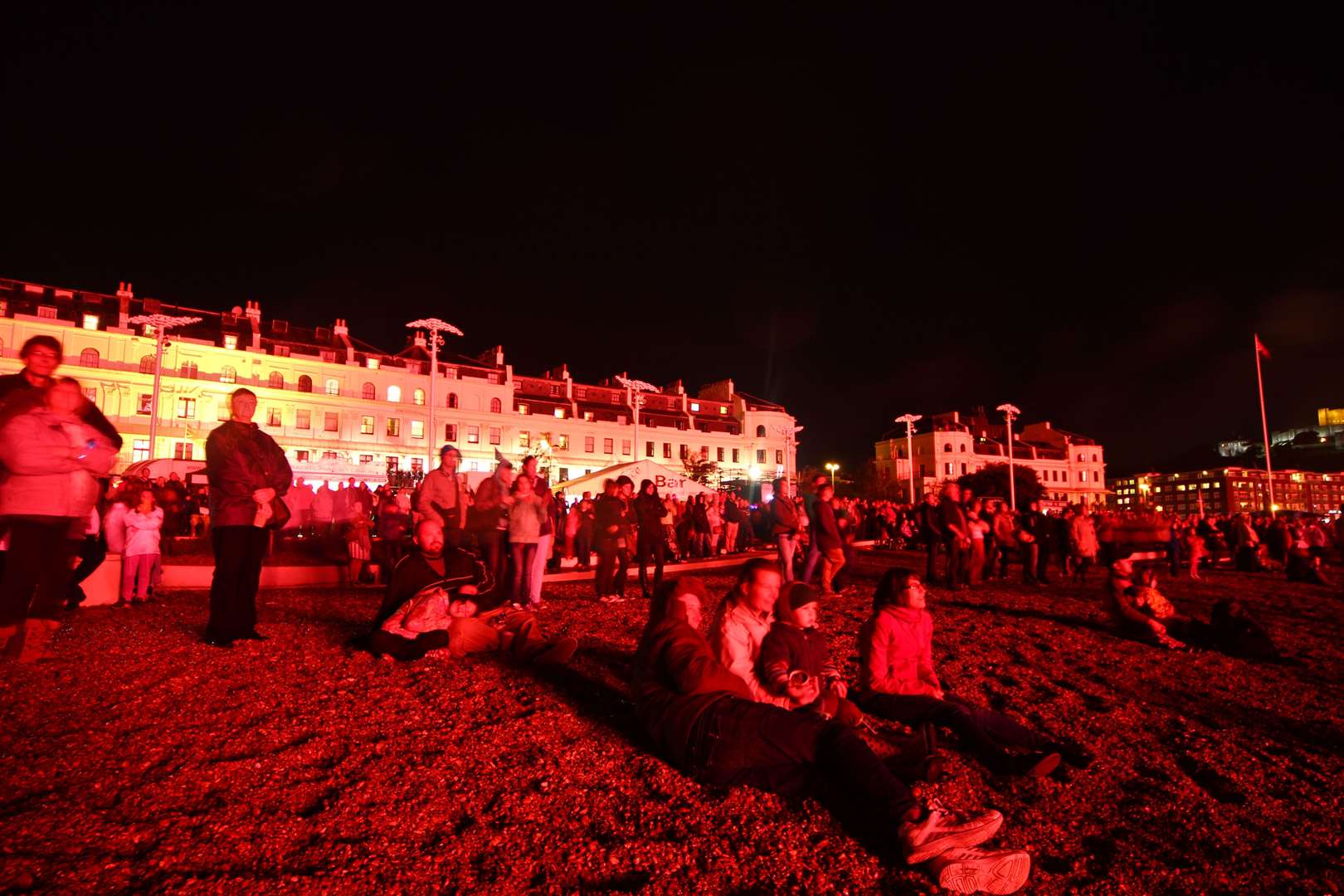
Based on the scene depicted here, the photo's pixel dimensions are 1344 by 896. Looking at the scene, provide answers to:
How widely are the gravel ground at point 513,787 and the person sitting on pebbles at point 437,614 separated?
0.19m

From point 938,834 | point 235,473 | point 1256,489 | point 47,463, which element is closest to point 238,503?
point 235,473

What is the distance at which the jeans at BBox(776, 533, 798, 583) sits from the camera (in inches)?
428

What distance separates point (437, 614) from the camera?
6082 mm

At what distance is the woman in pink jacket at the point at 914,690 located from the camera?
4.39 meters

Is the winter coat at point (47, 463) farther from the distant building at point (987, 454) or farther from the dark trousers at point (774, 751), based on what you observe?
the distant building at point (987, 454)

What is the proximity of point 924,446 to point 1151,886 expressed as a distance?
90.7 meters

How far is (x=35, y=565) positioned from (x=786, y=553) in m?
8.44

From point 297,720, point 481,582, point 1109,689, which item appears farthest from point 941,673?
point 297,720

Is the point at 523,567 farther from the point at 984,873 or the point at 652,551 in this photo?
the point at 984,873

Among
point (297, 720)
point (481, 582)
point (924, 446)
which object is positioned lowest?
point (297, 720)

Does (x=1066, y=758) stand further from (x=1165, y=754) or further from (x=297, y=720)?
(x=297, y=720)

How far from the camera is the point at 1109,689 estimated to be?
617 cm

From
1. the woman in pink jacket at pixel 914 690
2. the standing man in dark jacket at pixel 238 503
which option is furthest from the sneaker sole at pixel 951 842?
the standing man in dark jacket at pixel 238 503

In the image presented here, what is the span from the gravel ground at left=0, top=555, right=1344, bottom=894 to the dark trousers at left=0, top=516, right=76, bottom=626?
534mm
